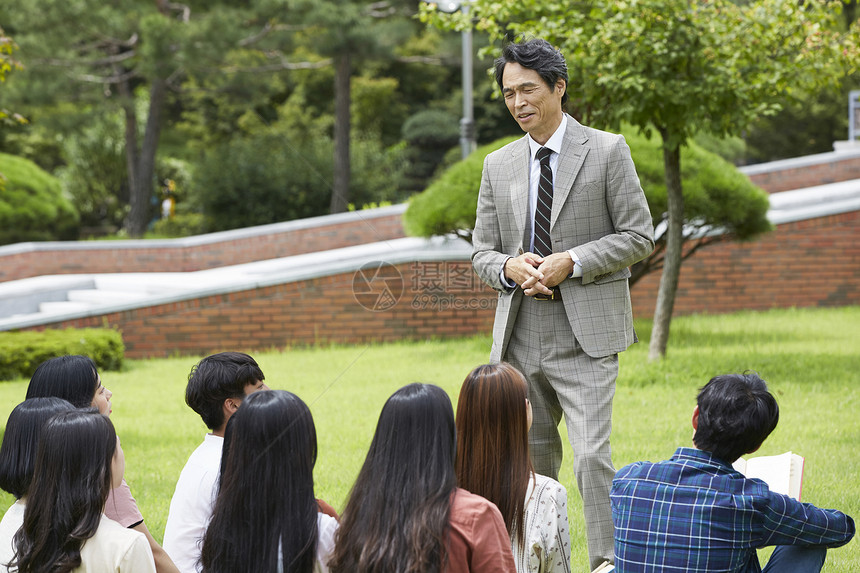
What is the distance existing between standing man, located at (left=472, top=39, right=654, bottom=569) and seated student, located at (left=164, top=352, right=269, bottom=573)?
0.97 meters

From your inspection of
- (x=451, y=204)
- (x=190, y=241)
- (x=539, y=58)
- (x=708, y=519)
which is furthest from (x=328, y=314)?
(x=708, y=519)

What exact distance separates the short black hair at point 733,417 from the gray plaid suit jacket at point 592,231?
2.54ft

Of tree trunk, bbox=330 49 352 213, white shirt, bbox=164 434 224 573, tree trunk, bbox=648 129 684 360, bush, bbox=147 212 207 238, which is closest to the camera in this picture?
white shirt, bbox=164 434 224 573

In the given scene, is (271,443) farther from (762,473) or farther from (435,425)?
(762,473)

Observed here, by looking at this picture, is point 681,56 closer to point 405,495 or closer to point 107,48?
point 405,495

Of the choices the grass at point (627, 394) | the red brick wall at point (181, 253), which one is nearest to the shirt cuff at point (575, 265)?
the grass at point (627, 394)

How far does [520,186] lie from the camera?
3.40m

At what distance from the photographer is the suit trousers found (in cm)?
321

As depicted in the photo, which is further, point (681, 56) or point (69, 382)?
point (681, 56)

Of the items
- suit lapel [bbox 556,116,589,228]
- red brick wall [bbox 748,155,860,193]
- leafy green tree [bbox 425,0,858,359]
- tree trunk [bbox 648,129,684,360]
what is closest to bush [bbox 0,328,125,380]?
leafy green tree [bbox 425,0,858,359]

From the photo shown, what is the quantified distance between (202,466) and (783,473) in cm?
182

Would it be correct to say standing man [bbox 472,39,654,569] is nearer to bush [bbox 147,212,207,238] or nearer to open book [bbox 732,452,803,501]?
open book [bbox 732,452,803,501]

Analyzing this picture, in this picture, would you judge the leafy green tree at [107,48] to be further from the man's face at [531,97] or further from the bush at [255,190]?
the man's face at [531,97]

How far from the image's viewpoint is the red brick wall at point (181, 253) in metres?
14.7
